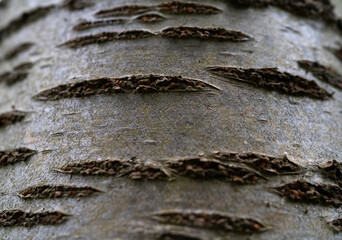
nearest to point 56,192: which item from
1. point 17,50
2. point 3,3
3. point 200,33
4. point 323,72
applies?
point 200,33

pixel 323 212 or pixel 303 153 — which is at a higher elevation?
pixel 303 153

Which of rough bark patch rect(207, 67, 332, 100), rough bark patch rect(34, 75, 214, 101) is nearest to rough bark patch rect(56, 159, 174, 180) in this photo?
rough bark patch rect(34, 75, 214, 101)

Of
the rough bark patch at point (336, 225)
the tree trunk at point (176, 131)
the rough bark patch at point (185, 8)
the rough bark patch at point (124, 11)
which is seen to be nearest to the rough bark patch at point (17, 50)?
the tree trunk at point (176, 131)

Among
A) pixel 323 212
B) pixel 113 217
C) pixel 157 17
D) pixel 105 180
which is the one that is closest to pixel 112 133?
pixel 105 180

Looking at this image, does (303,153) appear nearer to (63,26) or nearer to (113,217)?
(113,217)

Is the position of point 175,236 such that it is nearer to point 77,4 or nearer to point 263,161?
point 263,161

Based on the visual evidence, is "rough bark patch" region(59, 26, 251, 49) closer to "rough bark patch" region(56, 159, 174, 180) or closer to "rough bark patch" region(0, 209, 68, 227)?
"rough bark patch" region(56, 159, 174, 180)
